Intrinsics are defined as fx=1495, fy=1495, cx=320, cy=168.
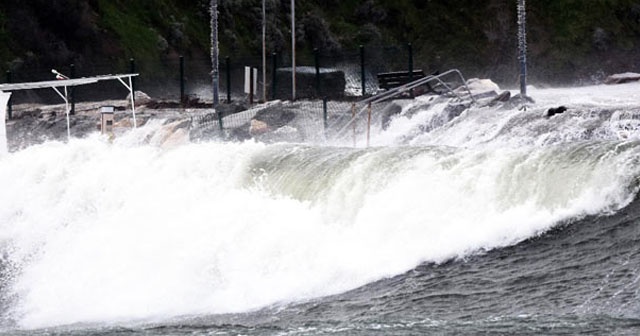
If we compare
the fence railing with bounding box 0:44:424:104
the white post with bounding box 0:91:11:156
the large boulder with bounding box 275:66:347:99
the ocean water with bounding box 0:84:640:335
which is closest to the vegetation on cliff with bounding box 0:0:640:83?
the fence railing with bounding box 0:44:424:104

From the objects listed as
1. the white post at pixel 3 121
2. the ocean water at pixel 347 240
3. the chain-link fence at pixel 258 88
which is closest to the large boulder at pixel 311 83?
the chain-link fence at pixel 258 88

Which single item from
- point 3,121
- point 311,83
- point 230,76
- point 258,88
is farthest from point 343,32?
point 3,121

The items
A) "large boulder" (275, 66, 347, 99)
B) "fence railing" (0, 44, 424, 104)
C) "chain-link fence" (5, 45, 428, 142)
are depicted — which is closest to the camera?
"chain-link fence" (5, 45, 428, 142)

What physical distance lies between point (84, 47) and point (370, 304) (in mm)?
37156

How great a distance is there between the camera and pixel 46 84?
2677cm

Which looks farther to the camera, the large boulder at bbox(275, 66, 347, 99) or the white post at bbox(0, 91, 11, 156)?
the large boulder at bbox(275, 66, 347, 99)

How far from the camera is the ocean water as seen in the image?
13.8m

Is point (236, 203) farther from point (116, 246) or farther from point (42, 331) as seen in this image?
point (42, 331)

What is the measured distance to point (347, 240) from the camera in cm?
1720

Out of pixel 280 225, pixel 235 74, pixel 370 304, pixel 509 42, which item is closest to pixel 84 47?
pixel 235 74

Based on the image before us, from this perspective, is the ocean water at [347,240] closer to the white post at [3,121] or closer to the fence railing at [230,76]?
the white post at [3,121]

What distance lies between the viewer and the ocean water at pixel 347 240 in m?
13.8

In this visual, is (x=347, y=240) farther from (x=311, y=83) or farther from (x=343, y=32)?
(x=343, y=32)

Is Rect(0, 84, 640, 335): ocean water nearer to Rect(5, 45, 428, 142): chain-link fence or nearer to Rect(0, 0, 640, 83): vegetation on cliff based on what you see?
Rect(5, 45, 428, 142): chain-link fence
